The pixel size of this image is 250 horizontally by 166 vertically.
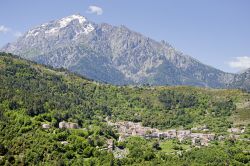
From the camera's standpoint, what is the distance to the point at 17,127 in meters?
192

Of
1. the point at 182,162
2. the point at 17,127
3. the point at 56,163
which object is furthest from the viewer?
the point at 17,127

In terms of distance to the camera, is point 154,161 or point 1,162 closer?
point 1,162

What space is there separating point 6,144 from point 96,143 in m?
41.0

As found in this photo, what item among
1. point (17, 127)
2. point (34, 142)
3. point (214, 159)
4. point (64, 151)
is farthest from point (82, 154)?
point (214, 159)

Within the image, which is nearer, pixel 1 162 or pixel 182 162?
pixel 1 162

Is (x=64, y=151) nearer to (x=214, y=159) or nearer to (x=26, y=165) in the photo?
(x=26, y=165)

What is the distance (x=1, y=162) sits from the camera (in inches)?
6235

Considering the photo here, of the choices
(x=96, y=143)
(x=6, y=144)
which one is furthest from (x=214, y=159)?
(x=6, y=144)

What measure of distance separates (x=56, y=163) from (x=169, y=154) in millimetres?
56390

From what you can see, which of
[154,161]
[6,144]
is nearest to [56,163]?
[6,144]

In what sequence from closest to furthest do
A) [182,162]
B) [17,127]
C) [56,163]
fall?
[56,163] → [182,162] → [17,127]

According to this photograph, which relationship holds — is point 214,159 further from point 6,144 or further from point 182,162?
point 6,144

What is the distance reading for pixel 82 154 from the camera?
178750 millimetres

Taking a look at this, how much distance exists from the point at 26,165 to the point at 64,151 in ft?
70.9
